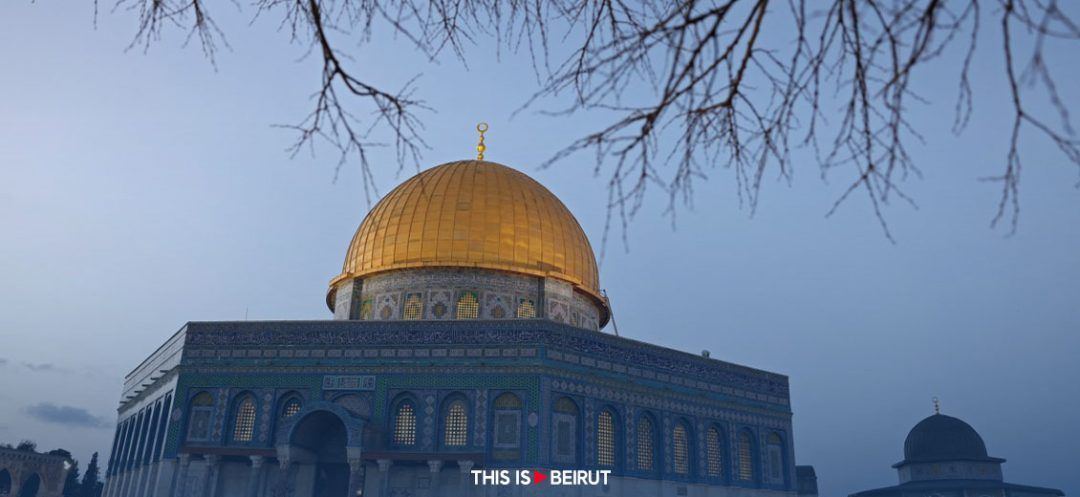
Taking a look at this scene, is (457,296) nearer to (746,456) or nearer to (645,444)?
(645,444)

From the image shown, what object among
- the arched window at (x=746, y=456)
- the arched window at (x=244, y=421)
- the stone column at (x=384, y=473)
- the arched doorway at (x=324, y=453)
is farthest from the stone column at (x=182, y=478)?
the arched window at (x=746, y=456)

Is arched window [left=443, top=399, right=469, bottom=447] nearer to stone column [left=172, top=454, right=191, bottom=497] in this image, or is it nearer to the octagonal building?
the octagonal building

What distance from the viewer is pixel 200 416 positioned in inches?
835

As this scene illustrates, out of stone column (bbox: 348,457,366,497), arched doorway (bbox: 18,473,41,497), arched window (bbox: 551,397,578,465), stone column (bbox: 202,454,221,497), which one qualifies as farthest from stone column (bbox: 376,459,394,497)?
arched doorway (bbox: 18,473,41,497)

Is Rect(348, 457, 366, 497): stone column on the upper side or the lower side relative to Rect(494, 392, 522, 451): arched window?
lower

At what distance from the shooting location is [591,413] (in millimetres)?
20547

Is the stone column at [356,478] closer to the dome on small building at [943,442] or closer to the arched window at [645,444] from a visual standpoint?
the arched window at [645,444]

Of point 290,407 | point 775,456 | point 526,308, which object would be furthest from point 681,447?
point 290,407

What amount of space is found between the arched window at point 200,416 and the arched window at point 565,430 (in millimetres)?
8809

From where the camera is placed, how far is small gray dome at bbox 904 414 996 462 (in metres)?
40.8

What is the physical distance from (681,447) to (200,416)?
12681 millimetres

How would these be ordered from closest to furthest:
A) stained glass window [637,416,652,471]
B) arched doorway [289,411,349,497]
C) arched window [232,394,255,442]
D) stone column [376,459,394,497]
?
1. stone column [376,459,394,497]
2. arched doorway [289,411,349,497]
3. arched window [232,394,255,442]
4. stained glass window [637,416,652,471]

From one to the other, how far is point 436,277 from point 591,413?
6.30m

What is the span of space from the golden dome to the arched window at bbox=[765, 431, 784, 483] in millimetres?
6690
